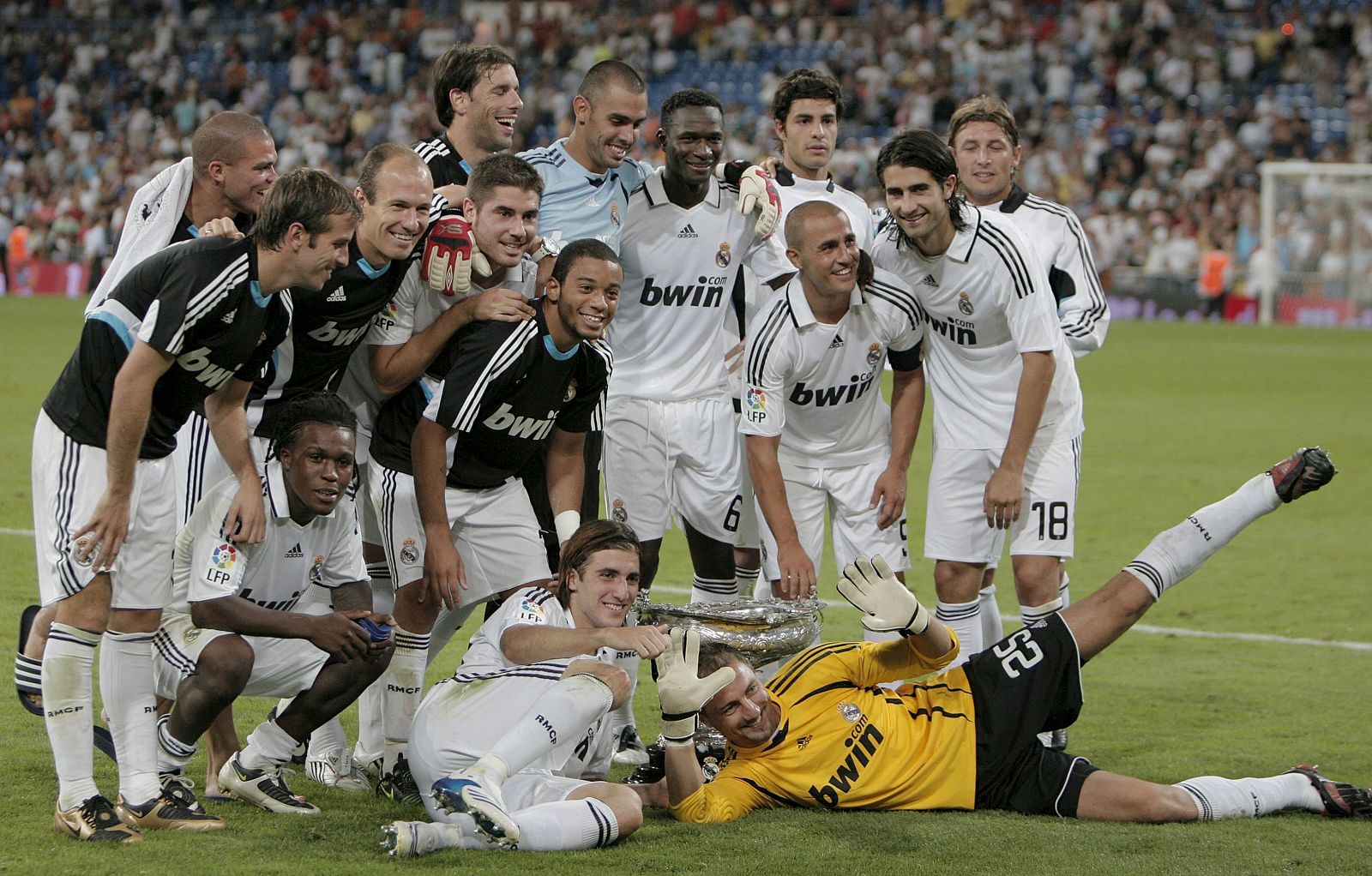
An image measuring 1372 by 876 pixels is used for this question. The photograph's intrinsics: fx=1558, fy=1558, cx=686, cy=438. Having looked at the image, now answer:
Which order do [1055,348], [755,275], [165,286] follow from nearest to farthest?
[165,286]
[1055,348]
[755,275]

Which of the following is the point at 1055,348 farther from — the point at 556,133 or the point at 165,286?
the point at 556,133

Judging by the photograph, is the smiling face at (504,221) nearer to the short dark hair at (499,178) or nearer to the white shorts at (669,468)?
the short dark hair at (499,178)

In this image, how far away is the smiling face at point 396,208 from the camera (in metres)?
5.06

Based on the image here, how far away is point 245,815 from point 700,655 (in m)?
1.46

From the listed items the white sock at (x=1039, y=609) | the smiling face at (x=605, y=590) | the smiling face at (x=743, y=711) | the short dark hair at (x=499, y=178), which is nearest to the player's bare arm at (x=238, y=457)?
the smiling face at (x=605, y=590)

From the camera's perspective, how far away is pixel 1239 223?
→ 2675 centimetres

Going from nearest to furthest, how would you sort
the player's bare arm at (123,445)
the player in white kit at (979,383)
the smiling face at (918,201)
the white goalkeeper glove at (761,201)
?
the player's bare arm at (123,445)
the smiling face at (918,201)
the player in white kit at (979,383)
the white goalkeeper glove at (761,201)

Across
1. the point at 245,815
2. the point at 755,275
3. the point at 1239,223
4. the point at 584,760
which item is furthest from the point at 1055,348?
the point at 1239,223

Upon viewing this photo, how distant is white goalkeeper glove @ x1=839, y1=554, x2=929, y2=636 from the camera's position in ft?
15.3

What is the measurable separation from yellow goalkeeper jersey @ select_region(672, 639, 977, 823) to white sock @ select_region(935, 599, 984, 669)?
3.49 feet

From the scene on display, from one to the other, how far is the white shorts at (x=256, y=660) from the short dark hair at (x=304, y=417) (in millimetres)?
614

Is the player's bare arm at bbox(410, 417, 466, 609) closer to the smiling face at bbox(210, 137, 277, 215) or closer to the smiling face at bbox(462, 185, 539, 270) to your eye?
the smiling face at bbox(462, 185, 539, 270)

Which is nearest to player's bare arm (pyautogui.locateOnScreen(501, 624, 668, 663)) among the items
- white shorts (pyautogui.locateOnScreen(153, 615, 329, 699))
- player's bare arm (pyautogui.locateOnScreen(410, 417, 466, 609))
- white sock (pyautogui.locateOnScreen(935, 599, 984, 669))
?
player's bare arm (pyautogui.locateOnScreen(410, 417, 466, 609))

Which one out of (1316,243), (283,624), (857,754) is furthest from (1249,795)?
(1316,243)
